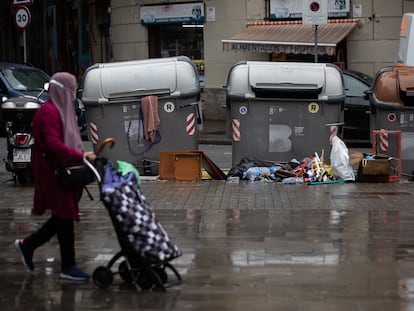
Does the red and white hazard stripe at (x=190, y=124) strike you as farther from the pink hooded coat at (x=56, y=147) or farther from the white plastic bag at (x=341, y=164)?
the pink hooded coat at (x=56, y=147)

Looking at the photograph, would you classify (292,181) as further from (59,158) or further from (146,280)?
(59,158)

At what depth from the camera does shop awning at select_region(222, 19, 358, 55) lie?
22.3m

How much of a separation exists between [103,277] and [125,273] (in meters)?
0.20

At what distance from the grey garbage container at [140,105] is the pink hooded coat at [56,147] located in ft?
20.5

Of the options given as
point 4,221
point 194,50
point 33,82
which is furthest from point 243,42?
point 4,221

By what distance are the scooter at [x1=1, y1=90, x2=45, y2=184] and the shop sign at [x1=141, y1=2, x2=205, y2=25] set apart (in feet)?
41.8

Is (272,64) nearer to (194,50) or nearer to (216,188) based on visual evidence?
(216,188)

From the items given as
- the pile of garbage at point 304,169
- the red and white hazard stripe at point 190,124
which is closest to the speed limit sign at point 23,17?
the red and white hazard stripe at point 190,124

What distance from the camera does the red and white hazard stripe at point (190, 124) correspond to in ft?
44.0

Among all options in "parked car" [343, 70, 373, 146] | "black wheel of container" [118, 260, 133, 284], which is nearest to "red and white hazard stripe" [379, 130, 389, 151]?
"parked car" [343, 70, 373, 146]

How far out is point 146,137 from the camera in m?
13.3

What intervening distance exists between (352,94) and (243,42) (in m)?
4.59

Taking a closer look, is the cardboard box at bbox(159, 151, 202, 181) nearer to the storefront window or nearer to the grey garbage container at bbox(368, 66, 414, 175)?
the grey garbage container at bbox(368, 66, 414, 175)

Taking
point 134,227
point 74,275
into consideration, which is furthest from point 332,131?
point 134,227
